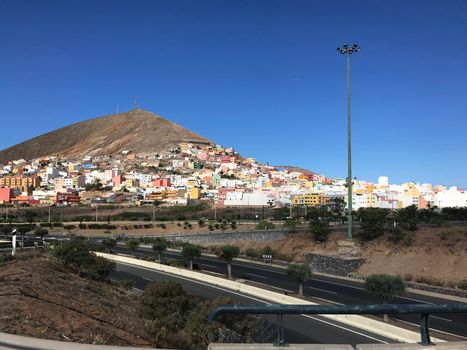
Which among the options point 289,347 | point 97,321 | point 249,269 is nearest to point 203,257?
point 249,269

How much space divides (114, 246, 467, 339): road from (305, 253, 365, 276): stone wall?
1775 mm

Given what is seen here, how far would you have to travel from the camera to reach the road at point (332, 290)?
1988 centimetres

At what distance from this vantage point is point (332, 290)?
28.3 meters

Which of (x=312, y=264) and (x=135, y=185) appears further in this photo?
(x=135, y=185)

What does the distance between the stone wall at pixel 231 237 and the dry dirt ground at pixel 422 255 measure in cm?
1293

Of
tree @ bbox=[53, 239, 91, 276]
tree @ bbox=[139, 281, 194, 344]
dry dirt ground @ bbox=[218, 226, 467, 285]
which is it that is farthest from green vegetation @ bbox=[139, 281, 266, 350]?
dry dirt ground @ bbox=[218, 226, 467, 285]

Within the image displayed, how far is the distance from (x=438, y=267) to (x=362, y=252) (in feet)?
24.0

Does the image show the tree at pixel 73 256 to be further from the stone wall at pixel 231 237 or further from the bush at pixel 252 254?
the stone wall at pixel 231 237

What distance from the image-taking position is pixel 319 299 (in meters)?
24.8

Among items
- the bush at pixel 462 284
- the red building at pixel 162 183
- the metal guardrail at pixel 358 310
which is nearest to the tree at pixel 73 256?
the metal guardrail at pixel 358 310

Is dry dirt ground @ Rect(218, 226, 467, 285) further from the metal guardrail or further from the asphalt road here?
the metal guardrail

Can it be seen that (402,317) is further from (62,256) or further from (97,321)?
(62,256)

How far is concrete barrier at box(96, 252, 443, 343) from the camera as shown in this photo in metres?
17.1

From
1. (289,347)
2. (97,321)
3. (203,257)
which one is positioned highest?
(289,347)
